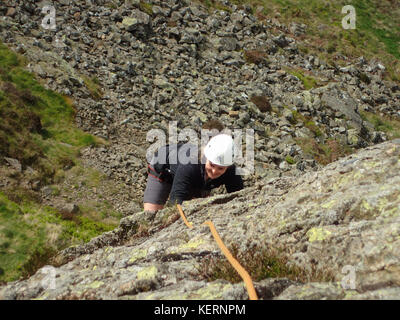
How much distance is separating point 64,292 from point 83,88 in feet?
59.1

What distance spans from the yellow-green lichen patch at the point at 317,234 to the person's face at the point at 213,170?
2392 mm

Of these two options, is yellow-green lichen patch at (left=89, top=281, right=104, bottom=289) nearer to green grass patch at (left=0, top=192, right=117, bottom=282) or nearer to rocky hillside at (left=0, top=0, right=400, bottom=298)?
rocky hillside at (left=0, top=0, right=400, bottom=298)

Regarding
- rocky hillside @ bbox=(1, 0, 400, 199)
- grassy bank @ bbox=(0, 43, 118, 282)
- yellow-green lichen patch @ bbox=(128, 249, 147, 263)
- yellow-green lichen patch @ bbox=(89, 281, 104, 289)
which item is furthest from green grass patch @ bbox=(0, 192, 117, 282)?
yellow-green lichen patch @ bbox=(89, 281, 104, 289)

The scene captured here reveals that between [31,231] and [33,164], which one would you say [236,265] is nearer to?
[31,231]

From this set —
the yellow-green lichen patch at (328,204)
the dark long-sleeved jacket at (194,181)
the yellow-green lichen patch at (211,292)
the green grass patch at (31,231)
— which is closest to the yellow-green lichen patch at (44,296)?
the yellow-green lichen patch at (211,292)

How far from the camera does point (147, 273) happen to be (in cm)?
420

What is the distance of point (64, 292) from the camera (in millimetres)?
4035

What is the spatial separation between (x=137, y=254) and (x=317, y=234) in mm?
2723

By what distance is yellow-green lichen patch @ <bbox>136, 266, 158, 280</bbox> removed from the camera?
4133 mm

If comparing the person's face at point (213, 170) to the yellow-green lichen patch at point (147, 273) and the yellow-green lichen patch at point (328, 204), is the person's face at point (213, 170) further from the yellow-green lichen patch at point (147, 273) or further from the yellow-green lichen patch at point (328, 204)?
the yellow-green lichen patch at point (147, 273)

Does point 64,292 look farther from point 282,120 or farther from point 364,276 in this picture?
point 282,120

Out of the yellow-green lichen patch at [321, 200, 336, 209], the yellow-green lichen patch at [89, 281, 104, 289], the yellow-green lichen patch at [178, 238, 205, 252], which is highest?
the yellow-green lichen patch at [321, 200, 336, 209]

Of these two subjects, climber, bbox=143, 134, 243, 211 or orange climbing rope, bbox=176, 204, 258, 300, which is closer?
orange climbing rope, bbox=176, 204, 258, 300

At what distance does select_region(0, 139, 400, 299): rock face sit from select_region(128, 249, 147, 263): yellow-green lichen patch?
2 centimetres
